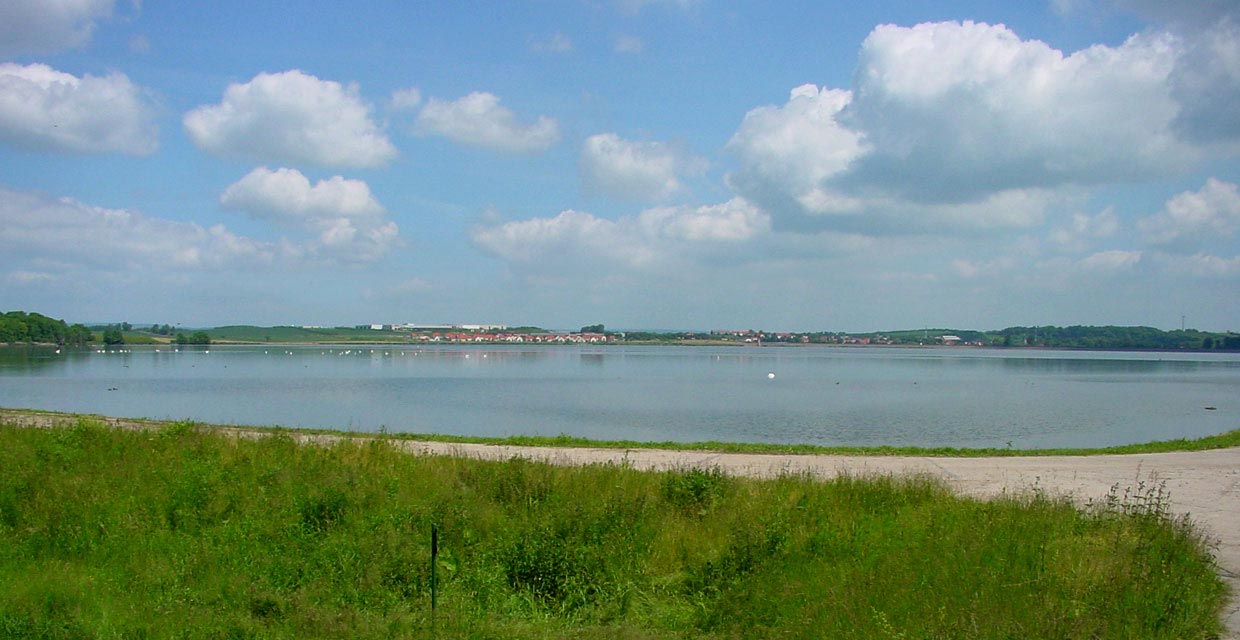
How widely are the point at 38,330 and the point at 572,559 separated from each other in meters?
183

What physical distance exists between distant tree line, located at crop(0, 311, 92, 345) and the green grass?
6305 inches

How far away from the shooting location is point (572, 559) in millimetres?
9602

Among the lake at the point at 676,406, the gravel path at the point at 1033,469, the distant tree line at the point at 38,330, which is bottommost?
the lake at the point at 676,406

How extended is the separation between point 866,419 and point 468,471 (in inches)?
1194

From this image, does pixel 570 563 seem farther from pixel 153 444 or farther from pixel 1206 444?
pixel 1206 444

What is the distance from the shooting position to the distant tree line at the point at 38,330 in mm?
147125

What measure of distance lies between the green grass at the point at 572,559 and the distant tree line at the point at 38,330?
160150mm

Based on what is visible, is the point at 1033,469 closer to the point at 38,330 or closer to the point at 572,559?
the point at 572,559

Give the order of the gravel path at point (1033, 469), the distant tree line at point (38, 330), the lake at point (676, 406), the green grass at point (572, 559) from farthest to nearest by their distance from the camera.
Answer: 1. the distant tree line at point (38, 330)
2. the lake at point (676, 406)
3. the gravel path at point (1033, 469)
4. the green grass at point (572, 559)

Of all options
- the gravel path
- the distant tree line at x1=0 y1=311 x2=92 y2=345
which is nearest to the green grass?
the gravel path

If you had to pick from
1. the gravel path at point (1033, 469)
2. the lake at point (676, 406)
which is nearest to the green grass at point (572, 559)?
the gravel path at point (1033, 469)

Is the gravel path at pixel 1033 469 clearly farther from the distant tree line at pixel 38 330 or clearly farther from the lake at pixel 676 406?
the distant tree line at pixel 38 330

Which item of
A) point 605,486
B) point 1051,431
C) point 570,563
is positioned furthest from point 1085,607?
point 1051,431

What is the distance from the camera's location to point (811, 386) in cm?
7044
